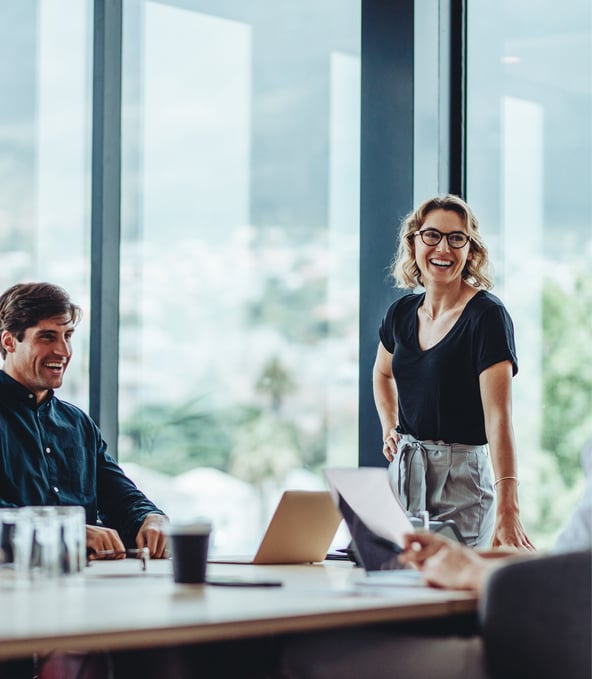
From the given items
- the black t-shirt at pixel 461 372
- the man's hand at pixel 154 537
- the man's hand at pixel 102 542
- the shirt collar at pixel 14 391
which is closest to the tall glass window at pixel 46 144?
the shirt collar at pixel 14 391

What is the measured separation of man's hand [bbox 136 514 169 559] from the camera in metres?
2.52

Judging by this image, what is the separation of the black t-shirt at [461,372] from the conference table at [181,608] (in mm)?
1184

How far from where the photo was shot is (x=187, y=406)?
22.1ft

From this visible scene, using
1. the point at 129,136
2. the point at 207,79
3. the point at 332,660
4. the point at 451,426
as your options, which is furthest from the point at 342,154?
the point at 332,660

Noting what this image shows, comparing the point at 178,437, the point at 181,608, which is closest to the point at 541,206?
the point at 181,608

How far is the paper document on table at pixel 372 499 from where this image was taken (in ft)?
6.70

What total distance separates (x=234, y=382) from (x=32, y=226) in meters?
2.76

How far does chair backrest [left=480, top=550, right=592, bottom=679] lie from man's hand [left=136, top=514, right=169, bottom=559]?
113cm

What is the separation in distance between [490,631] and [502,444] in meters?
1.56

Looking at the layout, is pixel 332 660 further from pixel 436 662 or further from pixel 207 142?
pixel 207 142

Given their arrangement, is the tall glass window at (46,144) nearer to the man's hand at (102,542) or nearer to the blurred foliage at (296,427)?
the blurred foliage at (296,427)

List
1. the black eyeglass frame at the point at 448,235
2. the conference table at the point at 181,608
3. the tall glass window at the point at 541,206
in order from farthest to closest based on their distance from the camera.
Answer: the tall glass window at the point at 541,206 → the black eyeglass frame at the point at 448,235 → the conference table at the point at 181,608

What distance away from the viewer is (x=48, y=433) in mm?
2943

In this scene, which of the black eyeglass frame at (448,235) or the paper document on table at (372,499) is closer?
the paper document on table at (372,499)
